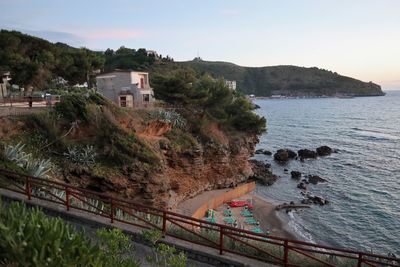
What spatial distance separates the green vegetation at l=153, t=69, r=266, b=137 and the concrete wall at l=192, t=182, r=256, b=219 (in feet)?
19.8

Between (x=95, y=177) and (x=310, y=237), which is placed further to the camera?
(x=310, y=237)

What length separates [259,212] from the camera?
31.0 metres

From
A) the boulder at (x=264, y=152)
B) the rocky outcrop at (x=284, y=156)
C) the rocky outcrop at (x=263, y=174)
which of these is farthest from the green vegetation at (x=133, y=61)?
the rocky outcrop at (x=263, y=174)

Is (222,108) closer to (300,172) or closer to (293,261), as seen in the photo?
(300,172)

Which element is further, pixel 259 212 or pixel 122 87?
pixel 122 87

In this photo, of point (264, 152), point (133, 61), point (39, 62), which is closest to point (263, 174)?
→ point (264, 152)

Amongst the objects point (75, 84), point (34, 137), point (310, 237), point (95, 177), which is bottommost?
point (310, 237)

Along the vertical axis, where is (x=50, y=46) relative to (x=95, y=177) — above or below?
above

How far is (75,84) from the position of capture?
1982 inches

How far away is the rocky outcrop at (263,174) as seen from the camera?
136 feet

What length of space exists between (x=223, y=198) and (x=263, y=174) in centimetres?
1306

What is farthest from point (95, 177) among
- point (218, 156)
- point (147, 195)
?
point (218, 156)

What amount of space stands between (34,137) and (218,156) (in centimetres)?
1772

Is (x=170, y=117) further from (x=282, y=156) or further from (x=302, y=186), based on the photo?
(x=282, y=156)
